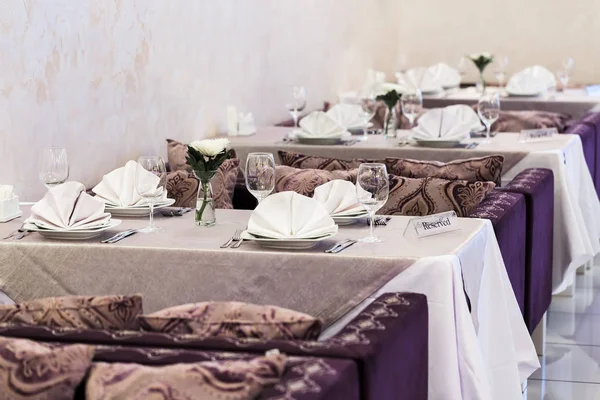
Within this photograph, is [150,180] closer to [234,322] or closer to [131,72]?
[234,322]

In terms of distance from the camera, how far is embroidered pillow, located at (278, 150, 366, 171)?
3965mm

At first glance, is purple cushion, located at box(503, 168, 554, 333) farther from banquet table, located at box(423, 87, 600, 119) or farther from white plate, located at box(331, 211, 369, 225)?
banquet table, located at box(423, 87, 600, 119)

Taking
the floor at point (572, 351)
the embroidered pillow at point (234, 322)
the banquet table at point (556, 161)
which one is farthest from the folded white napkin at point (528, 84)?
the embroidered pillow at point (234, 322)

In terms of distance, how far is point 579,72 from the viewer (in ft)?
30.3

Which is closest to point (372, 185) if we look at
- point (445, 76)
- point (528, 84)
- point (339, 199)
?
point (339, 199)

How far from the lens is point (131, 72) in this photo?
4512mm

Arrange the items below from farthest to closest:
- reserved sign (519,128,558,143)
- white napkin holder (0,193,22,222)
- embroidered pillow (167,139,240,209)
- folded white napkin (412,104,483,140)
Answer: reserved sign (519,128,558,143)
folded white napkin (412,104,483,140)
embroidered pillow (167,139,240,209)
white napkin holder (0,193,22,222)

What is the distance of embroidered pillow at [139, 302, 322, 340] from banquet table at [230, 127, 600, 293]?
2.86 metres

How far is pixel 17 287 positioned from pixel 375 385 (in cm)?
133

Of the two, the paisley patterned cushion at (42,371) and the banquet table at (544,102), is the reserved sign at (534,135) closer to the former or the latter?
the banquet table at (544,102)

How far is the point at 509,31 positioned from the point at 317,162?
230 inches

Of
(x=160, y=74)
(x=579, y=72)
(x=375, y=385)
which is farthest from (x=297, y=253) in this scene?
(x=579, y=72)

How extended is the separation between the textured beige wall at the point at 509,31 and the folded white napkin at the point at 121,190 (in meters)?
6.63

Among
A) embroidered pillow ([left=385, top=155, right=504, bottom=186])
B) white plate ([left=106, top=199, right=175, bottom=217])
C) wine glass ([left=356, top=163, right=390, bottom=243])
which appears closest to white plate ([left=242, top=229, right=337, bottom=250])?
wine glass ([left=356, top=163, right=390, bottom=243])
